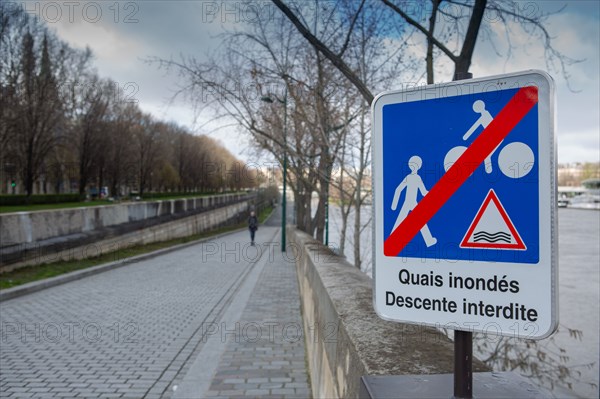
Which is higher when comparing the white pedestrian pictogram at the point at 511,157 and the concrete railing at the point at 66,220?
the white pedestrian pictogram at the point at 511,157

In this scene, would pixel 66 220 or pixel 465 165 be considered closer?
pixel 465 165

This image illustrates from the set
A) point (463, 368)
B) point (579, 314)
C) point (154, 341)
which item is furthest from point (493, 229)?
point (579, 314)

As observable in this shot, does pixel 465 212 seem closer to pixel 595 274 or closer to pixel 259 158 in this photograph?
pixel 259 158

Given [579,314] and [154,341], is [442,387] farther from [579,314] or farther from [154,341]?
[579,314]

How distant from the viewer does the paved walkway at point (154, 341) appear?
5359 millimetres

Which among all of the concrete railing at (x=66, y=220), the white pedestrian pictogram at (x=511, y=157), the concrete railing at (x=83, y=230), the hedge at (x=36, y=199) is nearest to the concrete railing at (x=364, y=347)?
the white pedestrian pictogram at (x=511, y=157)

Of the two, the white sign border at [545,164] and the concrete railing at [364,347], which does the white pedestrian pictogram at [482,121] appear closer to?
the white sign border at [545,164]

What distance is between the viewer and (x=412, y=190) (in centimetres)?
141

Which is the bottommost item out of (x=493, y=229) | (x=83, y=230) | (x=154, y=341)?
(x=154, y=341)

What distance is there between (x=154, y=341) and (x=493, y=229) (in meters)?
6.95

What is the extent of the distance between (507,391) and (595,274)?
2138cm

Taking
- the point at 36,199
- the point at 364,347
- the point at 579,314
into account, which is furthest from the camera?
the point at 36,199

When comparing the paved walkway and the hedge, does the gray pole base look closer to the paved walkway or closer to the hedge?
the paved walkway

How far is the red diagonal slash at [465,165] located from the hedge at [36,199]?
103ft
